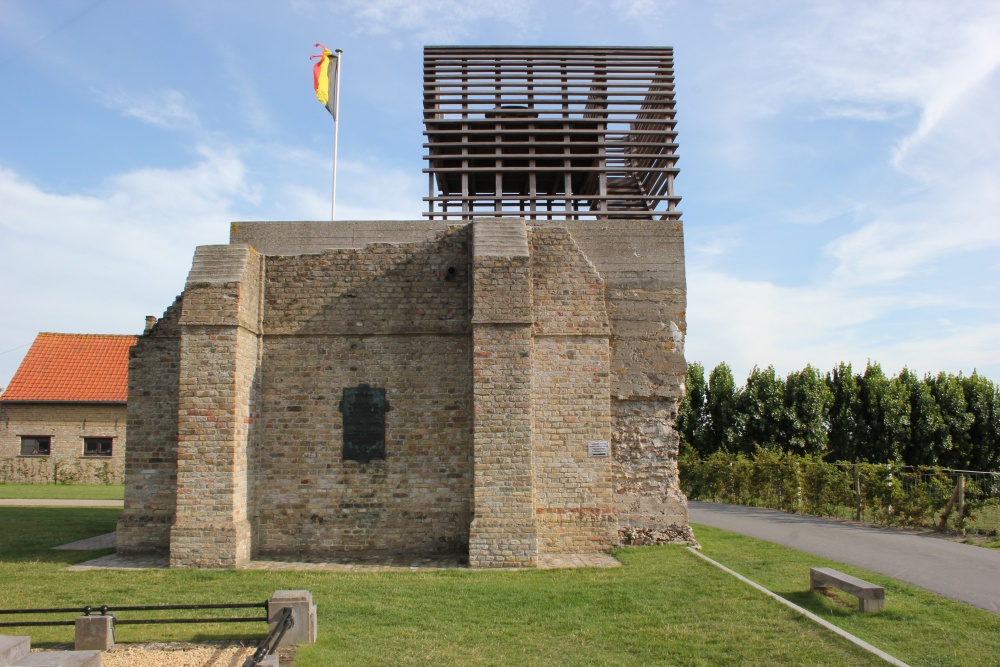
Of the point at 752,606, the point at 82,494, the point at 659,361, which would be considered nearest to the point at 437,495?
the point at 659,361

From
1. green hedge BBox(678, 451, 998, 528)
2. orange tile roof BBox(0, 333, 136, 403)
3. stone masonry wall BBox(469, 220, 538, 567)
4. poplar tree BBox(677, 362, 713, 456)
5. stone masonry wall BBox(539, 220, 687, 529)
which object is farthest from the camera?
poplar tree BBox(677, 362, 713, 456)

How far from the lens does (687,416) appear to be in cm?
2853

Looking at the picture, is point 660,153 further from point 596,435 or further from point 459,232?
point 596,435

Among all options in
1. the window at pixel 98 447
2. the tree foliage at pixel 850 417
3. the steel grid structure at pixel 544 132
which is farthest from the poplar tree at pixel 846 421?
the window at pixel 98 447

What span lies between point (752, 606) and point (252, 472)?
717 centimetres

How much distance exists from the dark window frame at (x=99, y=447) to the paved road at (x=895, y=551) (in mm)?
21906

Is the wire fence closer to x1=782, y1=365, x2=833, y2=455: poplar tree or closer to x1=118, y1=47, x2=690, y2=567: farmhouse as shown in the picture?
x1=782, y1=365, x2=833, y2=455: poplar tree

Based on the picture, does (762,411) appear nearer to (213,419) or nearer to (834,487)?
(834,487)

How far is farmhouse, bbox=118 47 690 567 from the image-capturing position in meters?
10.3

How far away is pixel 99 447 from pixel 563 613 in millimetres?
25484

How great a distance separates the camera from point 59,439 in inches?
1066

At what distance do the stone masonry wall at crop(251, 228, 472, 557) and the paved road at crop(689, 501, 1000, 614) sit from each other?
593 centimetres

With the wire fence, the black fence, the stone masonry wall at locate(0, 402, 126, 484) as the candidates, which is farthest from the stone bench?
the stone masonry wall at locate(0, 402, 126, 484)

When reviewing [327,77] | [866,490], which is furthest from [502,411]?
[866,490]
